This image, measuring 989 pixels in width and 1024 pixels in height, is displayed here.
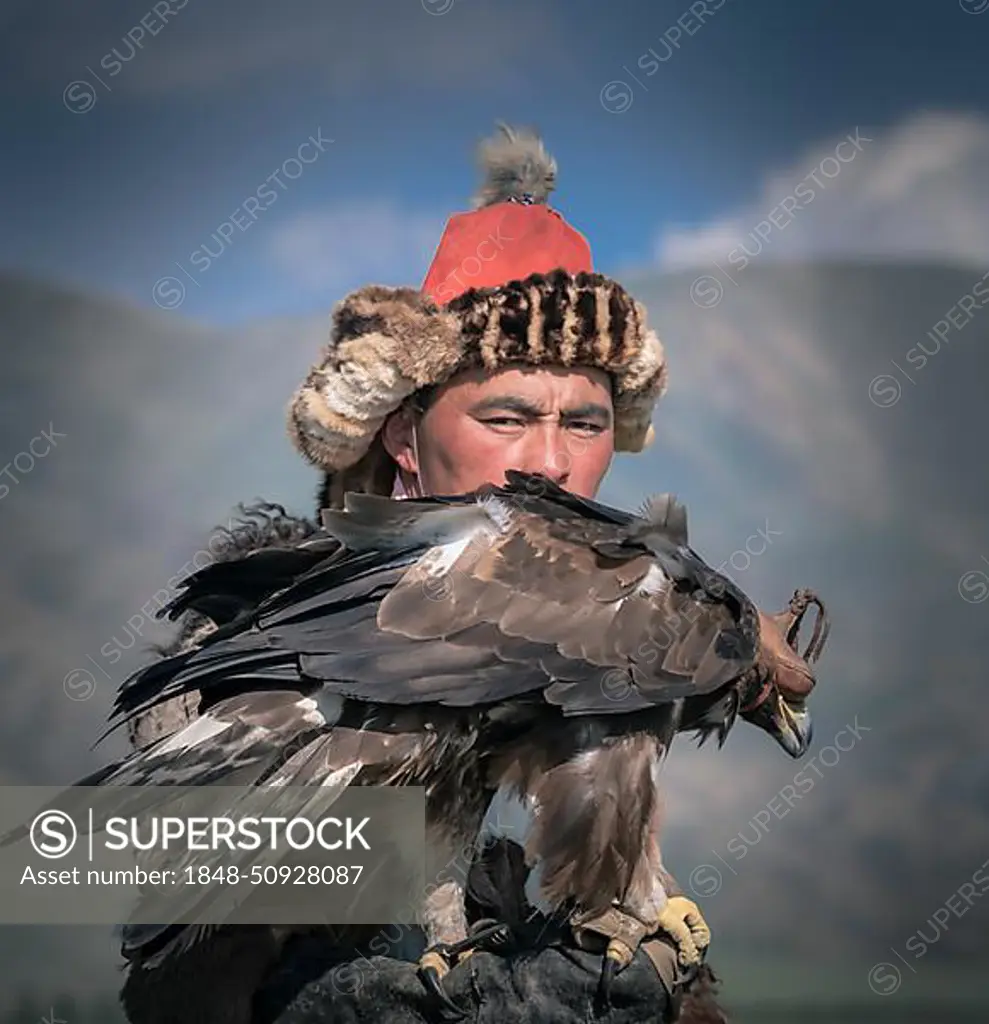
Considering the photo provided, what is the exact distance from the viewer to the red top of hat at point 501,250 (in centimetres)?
257

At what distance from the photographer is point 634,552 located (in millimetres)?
2115

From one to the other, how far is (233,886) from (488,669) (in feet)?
1.53

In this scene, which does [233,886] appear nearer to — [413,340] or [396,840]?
[396,840]

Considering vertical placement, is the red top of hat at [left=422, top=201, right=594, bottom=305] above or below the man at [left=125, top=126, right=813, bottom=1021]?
above

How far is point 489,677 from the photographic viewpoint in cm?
197

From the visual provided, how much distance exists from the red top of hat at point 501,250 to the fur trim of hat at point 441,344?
41 millimetres

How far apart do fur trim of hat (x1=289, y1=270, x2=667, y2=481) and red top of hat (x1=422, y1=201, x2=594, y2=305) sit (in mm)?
41

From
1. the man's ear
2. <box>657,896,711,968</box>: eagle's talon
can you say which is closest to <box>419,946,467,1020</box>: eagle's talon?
<box>657,896,711,968</box>: eagle's talon

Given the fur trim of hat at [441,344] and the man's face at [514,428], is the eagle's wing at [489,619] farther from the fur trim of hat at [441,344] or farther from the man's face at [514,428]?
the fur trim of hat at [441,344]

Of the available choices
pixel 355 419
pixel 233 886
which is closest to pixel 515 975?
pixel 233 886

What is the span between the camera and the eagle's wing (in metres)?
1.97

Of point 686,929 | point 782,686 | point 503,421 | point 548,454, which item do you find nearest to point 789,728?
point 782,686

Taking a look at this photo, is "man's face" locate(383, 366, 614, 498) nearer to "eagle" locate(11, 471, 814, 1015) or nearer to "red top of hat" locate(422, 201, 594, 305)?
"red top of hat" locate(422, 201, 594, 305)

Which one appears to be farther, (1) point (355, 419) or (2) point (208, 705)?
(1) point (355, 419)
